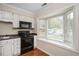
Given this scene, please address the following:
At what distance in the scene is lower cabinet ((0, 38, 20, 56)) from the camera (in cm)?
204

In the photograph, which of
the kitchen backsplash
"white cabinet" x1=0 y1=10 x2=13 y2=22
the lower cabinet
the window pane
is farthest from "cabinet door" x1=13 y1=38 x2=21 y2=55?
the window pane

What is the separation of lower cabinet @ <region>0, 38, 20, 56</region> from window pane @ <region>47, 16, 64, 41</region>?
1621mm

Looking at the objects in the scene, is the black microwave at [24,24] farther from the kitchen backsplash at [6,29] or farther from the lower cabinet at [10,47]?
the lower cabinet at [10,47]

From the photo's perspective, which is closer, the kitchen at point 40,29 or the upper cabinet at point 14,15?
the kitchen at point 40,29

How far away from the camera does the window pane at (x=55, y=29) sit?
2637mm

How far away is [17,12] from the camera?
119 inches

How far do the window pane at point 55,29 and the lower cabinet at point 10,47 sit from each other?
63.8 inches

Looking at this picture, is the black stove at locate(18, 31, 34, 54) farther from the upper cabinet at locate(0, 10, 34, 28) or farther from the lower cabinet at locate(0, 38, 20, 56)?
the upper cabinet at locate(0, 10, 34, 28)

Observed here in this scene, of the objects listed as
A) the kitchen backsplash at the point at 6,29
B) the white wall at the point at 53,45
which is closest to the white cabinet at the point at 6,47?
the kitchen backsplash at the point at 6,29

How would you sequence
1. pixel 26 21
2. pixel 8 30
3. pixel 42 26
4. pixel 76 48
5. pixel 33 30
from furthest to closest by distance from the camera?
pixel 33 30
pixel 42 26
pixel 26 21
pixel 8 30
pixel 76 48

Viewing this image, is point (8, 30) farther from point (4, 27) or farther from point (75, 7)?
point (75, 7)

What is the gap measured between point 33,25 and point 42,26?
0.56m

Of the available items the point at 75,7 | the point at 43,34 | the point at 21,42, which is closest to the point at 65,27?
the point at 75,7

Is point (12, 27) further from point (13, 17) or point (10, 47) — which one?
point (10, 47)
